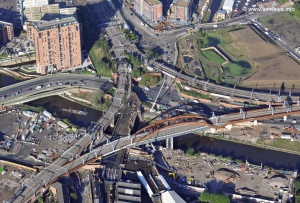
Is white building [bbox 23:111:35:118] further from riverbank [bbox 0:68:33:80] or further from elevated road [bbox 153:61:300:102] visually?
elevated road [bbox 153:61:300:102]

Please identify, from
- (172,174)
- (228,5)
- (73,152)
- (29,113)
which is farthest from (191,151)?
(228,5)

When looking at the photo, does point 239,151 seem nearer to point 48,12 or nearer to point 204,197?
point 204,197

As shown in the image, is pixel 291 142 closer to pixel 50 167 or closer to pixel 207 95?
pixel 207 95

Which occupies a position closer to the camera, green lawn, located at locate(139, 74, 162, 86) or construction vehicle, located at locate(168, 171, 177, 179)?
construction vehicle, located at locate(168, 171, 177, 179)

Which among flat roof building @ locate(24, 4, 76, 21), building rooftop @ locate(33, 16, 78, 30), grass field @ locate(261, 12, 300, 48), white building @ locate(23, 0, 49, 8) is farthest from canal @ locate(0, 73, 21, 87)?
grass field @ locate(261, 12, 300, 48)

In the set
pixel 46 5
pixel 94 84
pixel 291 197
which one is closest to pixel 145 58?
pixel 94 84

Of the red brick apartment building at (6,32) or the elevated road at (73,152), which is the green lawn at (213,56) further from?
the red brick apartment building at (6,32)
